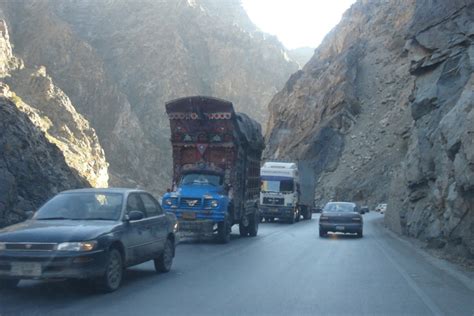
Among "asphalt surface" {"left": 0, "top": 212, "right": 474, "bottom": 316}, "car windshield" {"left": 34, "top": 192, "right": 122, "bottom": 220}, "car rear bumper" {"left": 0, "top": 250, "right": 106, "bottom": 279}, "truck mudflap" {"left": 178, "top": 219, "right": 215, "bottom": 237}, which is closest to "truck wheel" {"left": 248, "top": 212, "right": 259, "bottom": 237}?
"truck mudflap" {"left": 178, "top": 219, "right": 215, "bottom": 237}

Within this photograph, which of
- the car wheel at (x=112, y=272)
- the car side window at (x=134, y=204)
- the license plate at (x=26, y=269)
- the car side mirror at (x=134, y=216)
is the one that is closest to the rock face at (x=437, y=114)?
the car side window at (x=134, y=204)

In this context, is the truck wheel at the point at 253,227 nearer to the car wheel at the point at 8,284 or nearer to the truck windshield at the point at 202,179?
the truck windshield at the point at 202,179

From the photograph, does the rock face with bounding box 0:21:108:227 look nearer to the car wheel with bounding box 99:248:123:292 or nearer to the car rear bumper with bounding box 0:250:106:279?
the car wheel with bounding box 99:248:123:292

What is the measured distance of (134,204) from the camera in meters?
11.4

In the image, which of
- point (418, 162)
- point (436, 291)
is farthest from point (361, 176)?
point (436, 291)

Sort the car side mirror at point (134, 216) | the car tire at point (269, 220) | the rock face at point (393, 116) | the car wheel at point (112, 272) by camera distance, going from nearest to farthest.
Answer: the car wheel at point (112, 272), the car side mirror at point (134, 216), the rock face at point (393, 116), the car tire at point (269, 220)

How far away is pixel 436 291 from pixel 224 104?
1207 centimetres

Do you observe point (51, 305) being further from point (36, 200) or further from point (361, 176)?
point (361, 176)

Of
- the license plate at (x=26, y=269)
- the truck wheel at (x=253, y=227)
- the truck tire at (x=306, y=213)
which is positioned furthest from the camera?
the truck tire at (x=306, y=213)

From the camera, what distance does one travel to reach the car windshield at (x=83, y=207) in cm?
1061

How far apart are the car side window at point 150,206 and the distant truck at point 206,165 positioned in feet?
25.8

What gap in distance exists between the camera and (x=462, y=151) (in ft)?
54.3

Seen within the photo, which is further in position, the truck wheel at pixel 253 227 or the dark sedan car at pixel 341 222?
the dark sedan car at pixel 341 222

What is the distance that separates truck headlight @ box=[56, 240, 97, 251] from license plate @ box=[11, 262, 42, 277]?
0.39 meters
